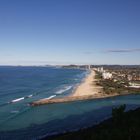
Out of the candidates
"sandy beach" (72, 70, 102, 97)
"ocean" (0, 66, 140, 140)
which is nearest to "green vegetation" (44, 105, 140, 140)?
"ocean" (0, 66, 140, 140)

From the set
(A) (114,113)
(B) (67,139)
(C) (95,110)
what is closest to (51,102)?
(C) (95,110)

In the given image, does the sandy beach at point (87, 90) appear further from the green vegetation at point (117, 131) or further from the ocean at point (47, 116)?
the green vegetation at point (117, 131)

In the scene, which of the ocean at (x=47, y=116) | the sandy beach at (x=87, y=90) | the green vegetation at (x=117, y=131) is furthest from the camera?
the sandy beach at (x=87, y=90)

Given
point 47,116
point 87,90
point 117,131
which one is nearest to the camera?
point 117,131

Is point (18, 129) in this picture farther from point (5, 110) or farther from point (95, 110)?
point (95, 110)

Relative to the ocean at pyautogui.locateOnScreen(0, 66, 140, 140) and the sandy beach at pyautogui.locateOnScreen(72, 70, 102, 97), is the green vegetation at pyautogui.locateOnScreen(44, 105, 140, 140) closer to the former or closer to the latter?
the ocean at pyautogui.locateOnScreen(0, 66, 140, 140)

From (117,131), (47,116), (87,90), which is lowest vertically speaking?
(47,116)

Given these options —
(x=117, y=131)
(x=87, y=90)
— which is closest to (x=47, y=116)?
(x=117, y=131)

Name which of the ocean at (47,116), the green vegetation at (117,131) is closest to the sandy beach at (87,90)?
the ocean at (47,116)

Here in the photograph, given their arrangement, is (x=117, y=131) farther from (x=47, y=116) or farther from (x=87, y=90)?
(x=87, y=90)

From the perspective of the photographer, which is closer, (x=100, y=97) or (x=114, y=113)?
(x=114, y=113)

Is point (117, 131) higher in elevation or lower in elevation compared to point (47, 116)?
higher
